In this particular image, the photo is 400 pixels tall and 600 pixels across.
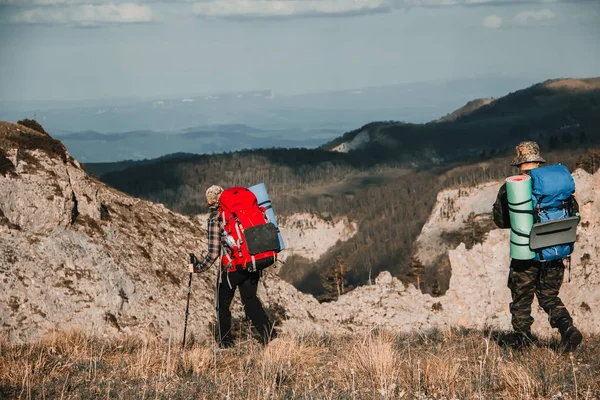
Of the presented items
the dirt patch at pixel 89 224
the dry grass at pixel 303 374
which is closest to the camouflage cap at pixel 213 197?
the dry grass at pixel 303 374

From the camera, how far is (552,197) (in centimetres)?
973

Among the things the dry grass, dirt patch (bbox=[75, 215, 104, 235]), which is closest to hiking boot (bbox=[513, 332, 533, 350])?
the dry grass

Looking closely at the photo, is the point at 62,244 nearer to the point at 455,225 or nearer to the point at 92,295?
the point at 92,295

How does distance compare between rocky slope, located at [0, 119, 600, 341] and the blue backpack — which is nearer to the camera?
the blue backpack

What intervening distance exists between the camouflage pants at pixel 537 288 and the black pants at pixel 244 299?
4306 millimetres

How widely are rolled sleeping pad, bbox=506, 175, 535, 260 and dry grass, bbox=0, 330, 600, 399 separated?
1.48 meters

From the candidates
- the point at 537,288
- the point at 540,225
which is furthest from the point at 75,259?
the point at 540,225

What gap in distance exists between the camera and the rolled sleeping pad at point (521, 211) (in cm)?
962

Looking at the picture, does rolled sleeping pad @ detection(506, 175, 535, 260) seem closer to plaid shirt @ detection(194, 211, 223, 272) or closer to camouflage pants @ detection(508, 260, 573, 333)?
camouflage pants @ detection(508, 260, 573, 333)

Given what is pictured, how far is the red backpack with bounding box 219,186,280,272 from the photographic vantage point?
11156 mm

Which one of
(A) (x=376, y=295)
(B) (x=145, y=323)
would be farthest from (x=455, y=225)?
(B) (x=145, y=323)

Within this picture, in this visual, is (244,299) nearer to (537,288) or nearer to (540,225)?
(537,288)

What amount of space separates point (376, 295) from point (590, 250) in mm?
8754

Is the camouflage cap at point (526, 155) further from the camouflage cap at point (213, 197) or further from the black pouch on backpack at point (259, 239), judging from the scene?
the camouflage cap at point (213, 197)
